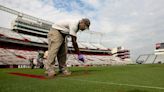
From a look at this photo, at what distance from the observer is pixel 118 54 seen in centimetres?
11419

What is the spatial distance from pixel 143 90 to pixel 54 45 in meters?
3.61

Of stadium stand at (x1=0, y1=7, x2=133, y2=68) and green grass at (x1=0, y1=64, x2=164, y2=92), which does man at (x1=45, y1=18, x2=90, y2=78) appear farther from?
stadium stand at (x1=0, y1=7, x2=133, y2=68)

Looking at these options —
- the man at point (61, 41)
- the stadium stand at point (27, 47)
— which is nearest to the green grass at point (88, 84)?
the man at point (61, 41)

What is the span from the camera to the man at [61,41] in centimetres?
588

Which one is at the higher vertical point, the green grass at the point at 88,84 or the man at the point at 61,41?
the man at the point at 61,41

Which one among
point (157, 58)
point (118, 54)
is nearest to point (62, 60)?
point (157, 58)

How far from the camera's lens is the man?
5879 mm

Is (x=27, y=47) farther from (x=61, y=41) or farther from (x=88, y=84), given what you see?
(x=88, y=84)

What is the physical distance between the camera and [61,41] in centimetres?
638

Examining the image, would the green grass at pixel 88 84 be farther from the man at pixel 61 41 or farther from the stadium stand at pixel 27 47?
the stadium stand at pixel 27 47

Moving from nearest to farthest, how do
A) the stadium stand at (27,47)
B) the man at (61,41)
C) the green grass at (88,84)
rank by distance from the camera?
1. the green grass at (88,84)
2. the man at (61,41)
3. the stadium stand at (27,47)

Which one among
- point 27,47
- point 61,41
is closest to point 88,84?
point 61,41

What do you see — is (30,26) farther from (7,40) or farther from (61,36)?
(61,36)

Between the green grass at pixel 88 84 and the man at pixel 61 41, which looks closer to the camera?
→ the green grass at pixel 88 84
